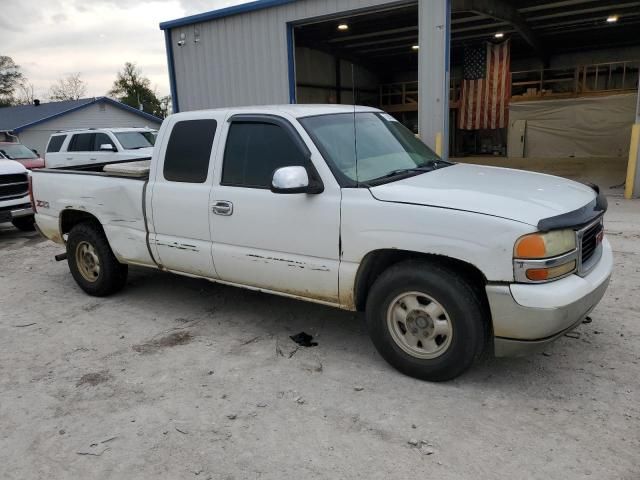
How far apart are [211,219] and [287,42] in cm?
1005

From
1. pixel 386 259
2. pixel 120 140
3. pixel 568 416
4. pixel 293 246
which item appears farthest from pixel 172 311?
pixel 120 140

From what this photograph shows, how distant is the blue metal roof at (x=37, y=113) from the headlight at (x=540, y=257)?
36.1 meters

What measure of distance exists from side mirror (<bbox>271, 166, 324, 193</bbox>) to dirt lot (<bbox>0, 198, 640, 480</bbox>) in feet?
4.32

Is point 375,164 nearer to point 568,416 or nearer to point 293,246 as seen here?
point 293,246

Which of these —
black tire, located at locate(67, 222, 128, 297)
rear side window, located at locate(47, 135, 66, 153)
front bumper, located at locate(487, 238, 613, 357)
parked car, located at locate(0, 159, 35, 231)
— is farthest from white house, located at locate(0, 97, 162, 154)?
front bumper, located at locate(487, 238, 613, 357)

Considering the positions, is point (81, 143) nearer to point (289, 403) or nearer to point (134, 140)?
point (134, 140)

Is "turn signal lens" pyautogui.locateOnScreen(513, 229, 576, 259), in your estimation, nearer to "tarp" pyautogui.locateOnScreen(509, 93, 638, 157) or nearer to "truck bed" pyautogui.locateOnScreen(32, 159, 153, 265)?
"truck bed" pyautogui.locateOnScreen(32, 159, 153, 265)

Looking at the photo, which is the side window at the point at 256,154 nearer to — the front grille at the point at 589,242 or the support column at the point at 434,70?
the front grille at the point at 589,242

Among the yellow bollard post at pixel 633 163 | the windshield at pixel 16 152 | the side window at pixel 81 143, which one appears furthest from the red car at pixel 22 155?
the yellow bollard post at pixel 633 163

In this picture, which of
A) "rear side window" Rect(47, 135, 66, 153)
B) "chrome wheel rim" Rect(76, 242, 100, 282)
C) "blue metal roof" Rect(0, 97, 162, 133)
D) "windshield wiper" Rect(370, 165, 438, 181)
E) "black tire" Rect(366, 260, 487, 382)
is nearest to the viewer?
"black tire" Rect(366, 260, 487, 382)

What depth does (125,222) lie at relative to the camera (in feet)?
16.4

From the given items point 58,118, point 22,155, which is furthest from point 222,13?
point 58,118

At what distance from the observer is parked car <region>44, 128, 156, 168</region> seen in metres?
13.3

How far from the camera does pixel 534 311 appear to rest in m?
3.00
